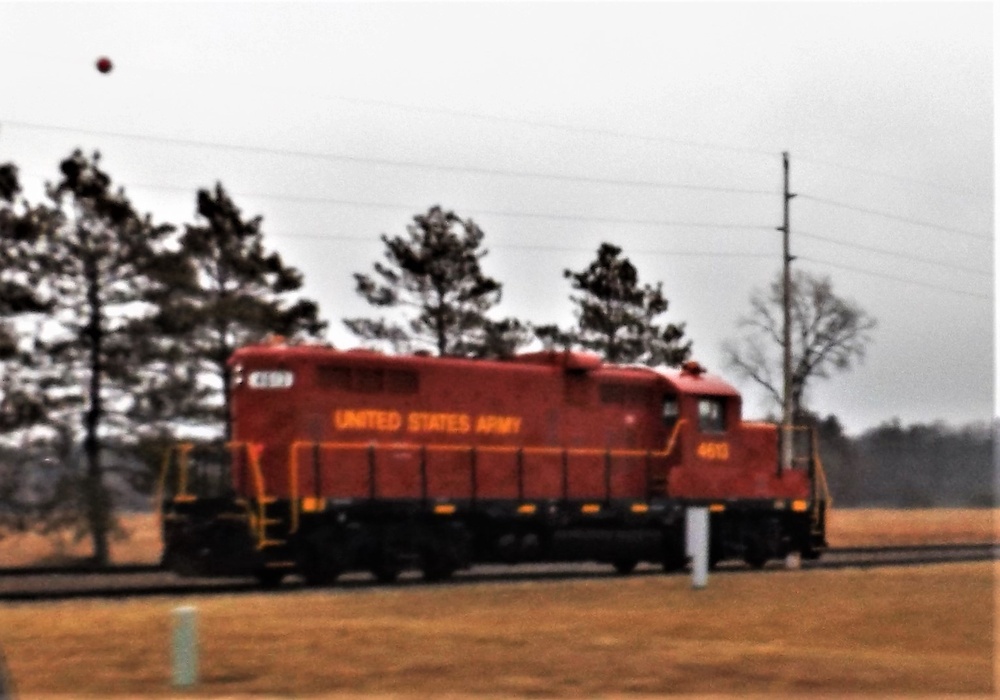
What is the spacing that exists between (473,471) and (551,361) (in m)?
3.01

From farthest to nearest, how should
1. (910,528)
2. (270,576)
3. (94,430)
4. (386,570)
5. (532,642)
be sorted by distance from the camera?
(910,528)
(94,430)
(386,570)
(270,576)
(532,642)

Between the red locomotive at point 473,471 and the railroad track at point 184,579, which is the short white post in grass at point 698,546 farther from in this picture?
the red locomotive at point 473,471

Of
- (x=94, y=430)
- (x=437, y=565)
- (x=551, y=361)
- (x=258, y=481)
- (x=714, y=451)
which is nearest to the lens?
(x=258, y=481)

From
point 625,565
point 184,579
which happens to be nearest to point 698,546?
point 625,565

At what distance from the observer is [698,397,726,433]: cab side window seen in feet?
97.6

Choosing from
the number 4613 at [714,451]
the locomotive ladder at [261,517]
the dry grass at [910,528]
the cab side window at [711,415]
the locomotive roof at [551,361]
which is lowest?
the dry grass at [910,528]

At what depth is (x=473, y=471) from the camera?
2688 cm

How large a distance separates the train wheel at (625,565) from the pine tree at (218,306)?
31.5ft

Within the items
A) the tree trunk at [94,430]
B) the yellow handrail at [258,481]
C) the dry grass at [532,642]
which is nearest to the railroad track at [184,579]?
the yellow handrail at [258,481]

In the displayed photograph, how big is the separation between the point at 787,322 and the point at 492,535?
1728 centimetres

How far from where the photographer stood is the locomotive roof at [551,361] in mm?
25656

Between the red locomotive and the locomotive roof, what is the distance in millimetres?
41

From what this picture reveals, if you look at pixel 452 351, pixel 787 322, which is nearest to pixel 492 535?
pixel 787 322

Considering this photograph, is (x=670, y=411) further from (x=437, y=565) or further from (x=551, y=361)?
(x=437, y=565)
